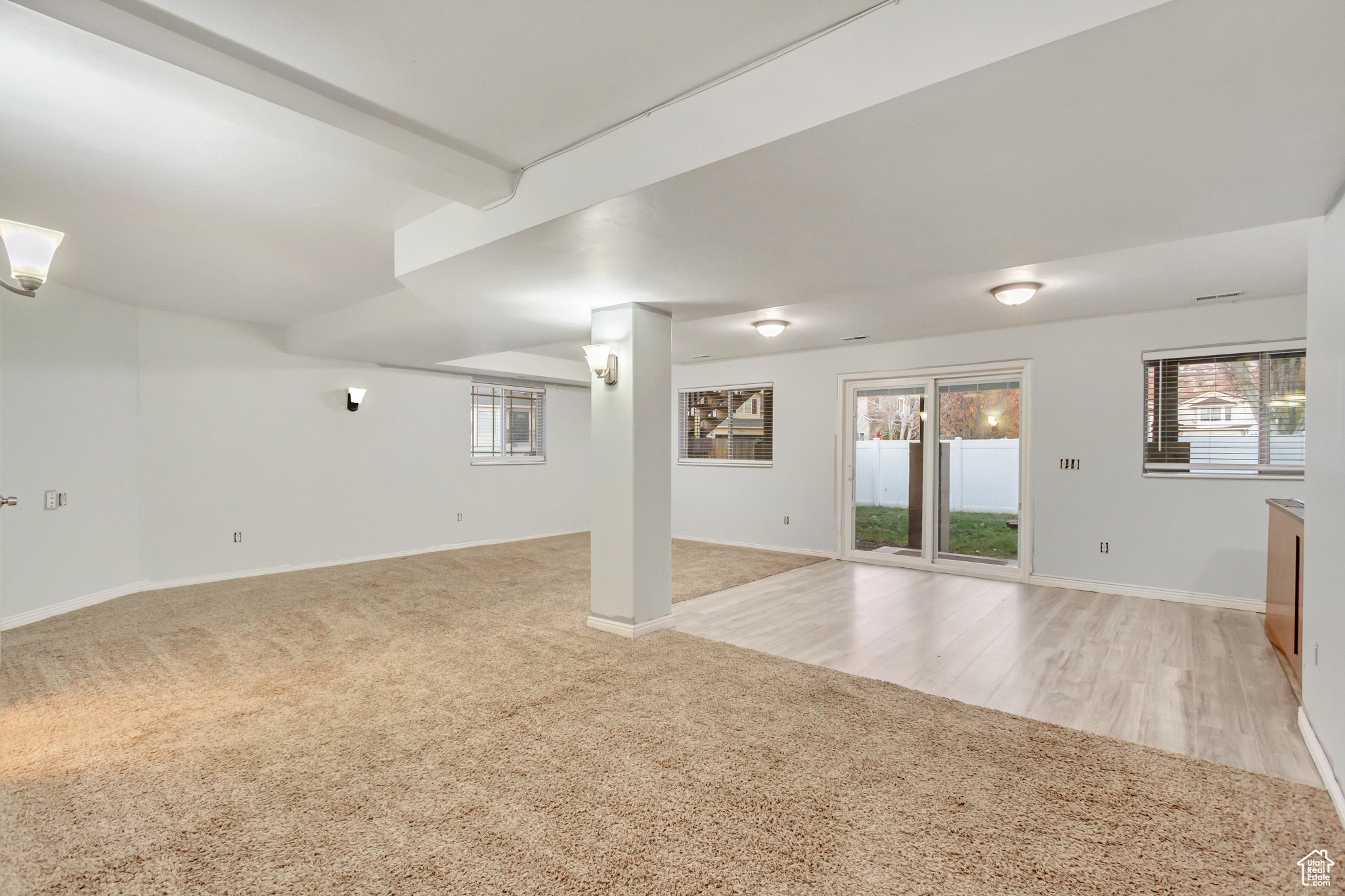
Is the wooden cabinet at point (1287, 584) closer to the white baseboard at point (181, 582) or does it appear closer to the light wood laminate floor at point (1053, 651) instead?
the light wood laminate floor at point (1053, 651)

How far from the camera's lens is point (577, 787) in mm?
2197

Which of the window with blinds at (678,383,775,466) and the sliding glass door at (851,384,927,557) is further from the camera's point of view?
the window with blinds at (678,383,775,466)

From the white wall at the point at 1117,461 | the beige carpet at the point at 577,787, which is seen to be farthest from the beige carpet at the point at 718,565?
the beige carpet at the point at 577,787

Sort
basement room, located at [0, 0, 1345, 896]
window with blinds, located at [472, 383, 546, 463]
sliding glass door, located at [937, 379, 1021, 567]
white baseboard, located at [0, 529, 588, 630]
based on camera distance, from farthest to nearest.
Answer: window with blinds, located at [472, 383, 546, 463] → sliding glass door, located at [937, 379, 1021, 567] → white baseboard, located at [0, 529, 588, 630] → basement room, located at [0, 0, 1345, 896]

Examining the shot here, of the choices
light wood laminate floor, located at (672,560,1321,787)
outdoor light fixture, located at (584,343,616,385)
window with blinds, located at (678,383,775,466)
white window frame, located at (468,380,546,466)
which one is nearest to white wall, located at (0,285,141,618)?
white window frame, located at (468,380,546,466)

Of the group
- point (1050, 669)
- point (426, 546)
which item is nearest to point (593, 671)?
point (1050, 669)

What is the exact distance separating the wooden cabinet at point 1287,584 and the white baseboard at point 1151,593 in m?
0.89


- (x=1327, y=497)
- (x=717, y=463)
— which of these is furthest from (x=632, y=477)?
(x=717, y=463)

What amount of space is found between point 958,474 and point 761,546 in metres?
2.53

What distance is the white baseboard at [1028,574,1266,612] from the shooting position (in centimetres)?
469

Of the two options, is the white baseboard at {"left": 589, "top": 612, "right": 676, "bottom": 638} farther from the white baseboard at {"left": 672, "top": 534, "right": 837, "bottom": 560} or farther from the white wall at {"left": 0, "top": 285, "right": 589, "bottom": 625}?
the white wall at {"left": 0, "top": 285, "right": 589, "bottom": 625}

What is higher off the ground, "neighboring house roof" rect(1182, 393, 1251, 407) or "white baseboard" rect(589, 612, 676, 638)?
"neighboring house roof" rect(1182, 393, 1251, 407)

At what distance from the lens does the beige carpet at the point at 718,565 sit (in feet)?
17.9

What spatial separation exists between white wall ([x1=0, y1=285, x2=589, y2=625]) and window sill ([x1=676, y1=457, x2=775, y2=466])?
2.33 metres
